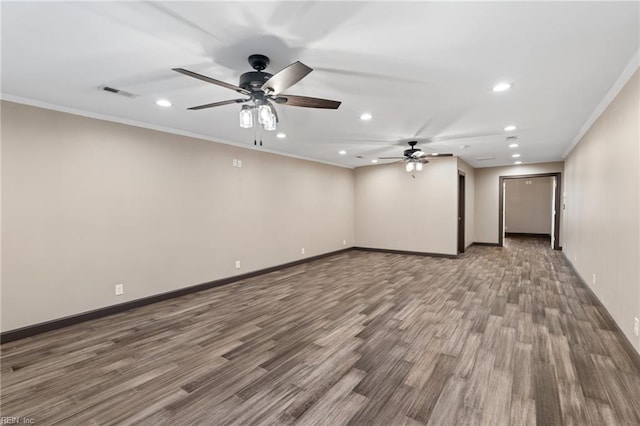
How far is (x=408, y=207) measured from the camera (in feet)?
25.4

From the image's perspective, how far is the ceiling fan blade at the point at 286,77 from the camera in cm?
183

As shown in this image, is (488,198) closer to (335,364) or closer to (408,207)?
(408,207)

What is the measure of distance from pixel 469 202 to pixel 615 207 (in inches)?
233

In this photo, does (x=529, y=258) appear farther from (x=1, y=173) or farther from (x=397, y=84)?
(x=1, y=173)

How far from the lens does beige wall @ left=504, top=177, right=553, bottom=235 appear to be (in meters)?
10.8

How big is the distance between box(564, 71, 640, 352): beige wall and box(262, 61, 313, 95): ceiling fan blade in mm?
2938

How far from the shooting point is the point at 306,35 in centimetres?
200

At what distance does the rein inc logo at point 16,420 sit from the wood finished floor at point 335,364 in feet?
0.13

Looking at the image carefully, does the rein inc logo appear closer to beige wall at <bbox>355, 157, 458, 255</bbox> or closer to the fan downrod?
the fan downrod

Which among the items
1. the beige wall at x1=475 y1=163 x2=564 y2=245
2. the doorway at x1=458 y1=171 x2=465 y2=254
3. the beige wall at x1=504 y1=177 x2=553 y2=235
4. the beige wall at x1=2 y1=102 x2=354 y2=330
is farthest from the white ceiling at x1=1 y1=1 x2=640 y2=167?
the beige wall at x1=504 y1=177 x2=553 y2=235

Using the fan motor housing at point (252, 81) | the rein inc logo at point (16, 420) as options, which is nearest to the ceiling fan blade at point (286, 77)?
the fan motor housing at point (252, 81)

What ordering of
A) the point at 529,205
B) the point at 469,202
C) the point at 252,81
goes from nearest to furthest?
the point at 252,81, the point at 469,202, the point at 529,205

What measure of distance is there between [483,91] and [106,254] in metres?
5.02

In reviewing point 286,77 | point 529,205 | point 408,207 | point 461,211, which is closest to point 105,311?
point 286,77
